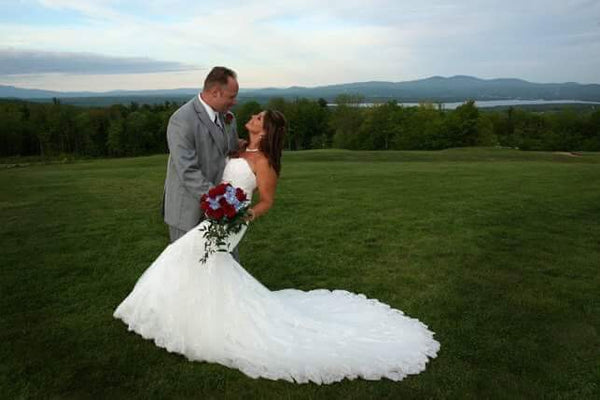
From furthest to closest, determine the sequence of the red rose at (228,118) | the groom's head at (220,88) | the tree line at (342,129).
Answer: the tree line at (342,129) < the red rose at (228,118) < the groom's head at (220,88)

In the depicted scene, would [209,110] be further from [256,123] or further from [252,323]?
[252,323]

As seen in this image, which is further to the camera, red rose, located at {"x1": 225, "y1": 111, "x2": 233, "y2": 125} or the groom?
red rose, located at {"x1": 225, "y1": 111, "x2": 233, "y2": 125}

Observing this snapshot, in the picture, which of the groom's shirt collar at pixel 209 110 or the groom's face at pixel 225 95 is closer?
the groom's face at pixel 225 95

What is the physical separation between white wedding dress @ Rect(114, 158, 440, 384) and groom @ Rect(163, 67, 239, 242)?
238 mm

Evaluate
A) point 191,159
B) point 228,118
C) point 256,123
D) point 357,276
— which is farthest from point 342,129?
point 191,159

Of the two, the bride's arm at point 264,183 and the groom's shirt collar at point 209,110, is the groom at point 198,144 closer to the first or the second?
the groom's shirt collar at point 209,110

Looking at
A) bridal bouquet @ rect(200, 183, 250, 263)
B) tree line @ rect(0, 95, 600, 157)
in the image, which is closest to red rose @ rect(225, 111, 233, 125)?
bridal bouquet @ rect(200, 183, 250, 263)

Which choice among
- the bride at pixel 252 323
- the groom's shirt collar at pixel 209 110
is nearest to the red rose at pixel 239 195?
the bride at pixel 252 323

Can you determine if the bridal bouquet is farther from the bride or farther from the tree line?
the tree line

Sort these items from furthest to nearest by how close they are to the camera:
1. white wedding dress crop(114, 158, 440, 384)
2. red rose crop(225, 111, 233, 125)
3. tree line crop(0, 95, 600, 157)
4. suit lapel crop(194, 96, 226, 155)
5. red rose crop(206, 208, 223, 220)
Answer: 1. tree line crop(0, 95, 600, 157)
2. red rose crop(225, 111, 233, 125)
3. suit lapel crop(194, 96, 226, 155)
4. white wedding dress crop(114, 158, 440, 384)
5. red rose crop(206, 208, 223, 220)

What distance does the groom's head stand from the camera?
5.27m

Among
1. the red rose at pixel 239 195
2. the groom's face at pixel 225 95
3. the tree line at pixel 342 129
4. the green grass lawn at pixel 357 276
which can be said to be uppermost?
the groom's face at pixel 225 95

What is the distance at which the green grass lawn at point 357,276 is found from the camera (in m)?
4.93

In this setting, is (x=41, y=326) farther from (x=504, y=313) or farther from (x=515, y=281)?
(x=515, y=281)
